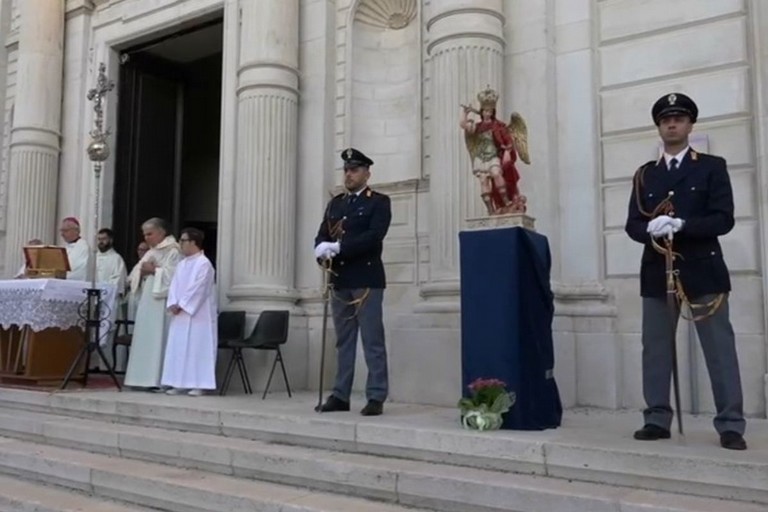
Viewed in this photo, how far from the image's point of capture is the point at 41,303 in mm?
7848

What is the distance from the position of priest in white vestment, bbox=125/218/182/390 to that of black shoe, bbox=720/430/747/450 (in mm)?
5491

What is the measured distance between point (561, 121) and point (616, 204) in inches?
38.0

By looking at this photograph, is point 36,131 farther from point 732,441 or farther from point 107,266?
point 732,441

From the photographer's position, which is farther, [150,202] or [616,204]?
[150,202]

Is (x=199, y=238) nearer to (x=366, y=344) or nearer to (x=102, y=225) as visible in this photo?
(x=366, y=344)

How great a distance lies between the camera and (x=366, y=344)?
6043 mm

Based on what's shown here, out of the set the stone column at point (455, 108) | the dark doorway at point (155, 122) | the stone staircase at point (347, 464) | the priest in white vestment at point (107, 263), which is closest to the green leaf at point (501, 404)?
the stone staircase at point (347, 464)

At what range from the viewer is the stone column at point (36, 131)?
1139 cm

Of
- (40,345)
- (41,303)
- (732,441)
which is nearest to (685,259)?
(732,441)

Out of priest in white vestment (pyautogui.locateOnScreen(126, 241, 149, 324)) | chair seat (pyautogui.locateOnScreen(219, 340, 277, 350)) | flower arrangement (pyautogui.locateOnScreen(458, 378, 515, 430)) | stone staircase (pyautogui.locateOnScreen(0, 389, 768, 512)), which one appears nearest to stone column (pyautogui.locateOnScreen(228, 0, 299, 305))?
chair seat (pyautogui.locateOnScreen(219, 340, 277, 350))

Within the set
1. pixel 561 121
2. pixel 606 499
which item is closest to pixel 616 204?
pixel 561 121

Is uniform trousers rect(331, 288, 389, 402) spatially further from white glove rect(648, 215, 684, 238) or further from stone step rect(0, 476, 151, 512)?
white glove rect(648, 215, 684, 238)

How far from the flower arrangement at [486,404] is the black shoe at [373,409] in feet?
2.81

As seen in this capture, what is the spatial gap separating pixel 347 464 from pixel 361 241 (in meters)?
1.87
